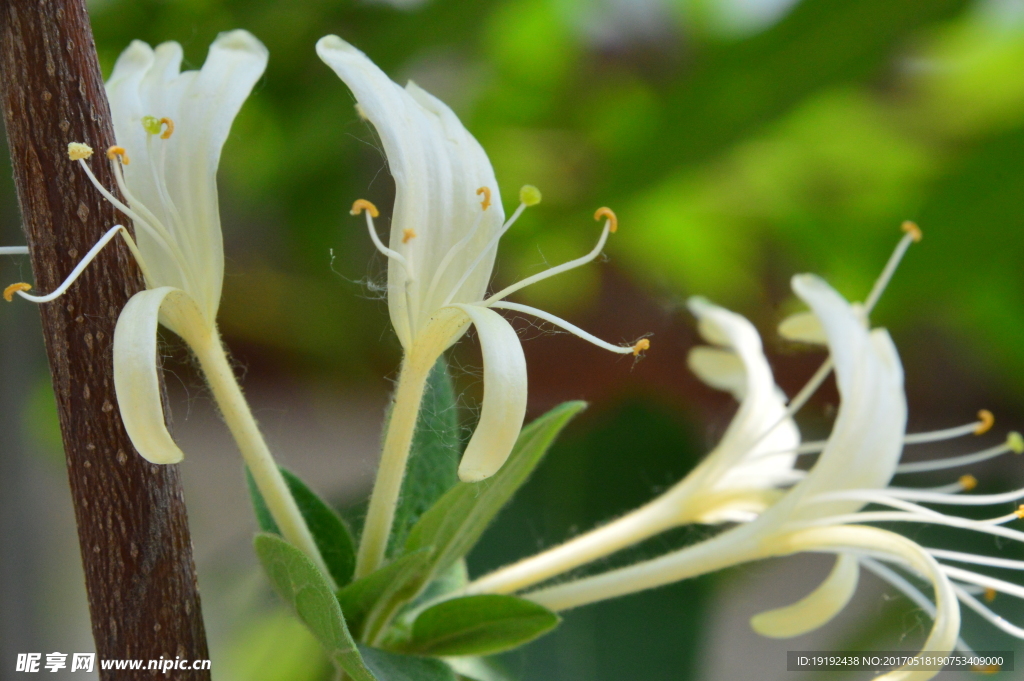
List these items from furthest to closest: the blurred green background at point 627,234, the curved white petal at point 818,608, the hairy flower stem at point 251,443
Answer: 1. the blurred green background at point 627,234
2. the curved white petal at point 818,608
3. the hairy flower stem at point 251,443

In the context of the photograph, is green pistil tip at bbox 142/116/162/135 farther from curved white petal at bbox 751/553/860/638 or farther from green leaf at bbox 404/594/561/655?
curved white petal at bbox 751/553/860/638

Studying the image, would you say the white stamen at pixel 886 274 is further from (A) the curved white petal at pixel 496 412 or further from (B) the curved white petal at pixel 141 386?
(B) the curved white petal at pixel 141 386

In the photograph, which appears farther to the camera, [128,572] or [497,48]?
[497,48]

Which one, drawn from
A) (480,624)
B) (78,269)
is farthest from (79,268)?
(480,624)

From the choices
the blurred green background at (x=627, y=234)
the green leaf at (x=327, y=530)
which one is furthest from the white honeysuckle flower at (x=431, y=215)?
the blurred green background at (x=627, y=234)

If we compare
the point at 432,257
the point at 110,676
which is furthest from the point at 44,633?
the point at 432,257

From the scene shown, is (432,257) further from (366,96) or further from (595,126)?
(595,126)

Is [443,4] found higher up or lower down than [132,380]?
higher up
